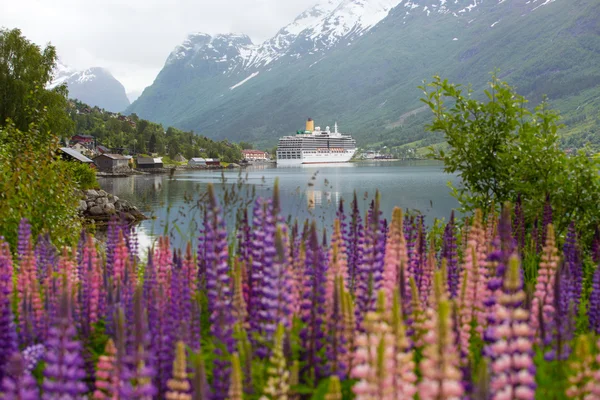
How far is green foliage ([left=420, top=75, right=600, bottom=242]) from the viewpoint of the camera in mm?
10758

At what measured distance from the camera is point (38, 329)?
16.5 ft

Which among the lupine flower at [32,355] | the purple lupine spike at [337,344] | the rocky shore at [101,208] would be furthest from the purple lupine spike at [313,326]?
the rocky shore at [101,208]

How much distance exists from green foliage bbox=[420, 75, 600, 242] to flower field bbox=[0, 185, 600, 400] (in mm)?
5285

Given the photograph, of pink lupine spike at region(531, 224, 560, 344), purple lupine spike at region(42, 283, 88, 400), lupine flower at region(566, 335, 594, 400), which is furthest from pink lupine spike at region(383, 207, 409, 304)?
purple lupine spike at region(42, 283, 88, 400)

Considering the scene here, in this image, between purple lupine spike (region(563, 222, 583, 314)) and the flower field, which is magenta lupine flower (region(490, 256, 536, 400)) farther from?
purple lupine spike (region(563, 222, 583, 314))

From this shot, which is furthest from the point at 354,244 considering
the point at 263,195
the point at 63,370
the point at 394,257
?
the point at 263,195

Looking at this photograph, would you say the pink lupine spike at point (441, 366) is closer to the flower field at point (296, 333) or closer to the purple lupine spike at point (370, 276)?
the flower field at point (296, 333)

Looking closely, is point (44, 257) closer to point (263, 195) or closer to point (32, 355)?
point (32, 355)

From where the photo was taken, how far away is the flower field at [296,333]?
8.94ft

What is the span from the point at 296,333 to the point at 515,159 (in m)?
A: 8.74

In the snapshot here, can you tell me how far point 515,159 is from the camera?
11.6m

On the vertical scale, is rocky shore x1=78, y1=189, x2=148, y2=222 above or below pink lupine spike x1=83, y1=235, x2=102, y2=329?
→ below

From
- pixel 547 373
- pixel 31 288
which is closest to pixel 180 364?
pixel 547 373

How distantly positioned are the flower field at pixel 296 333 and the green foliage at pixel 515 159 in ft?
17.3
